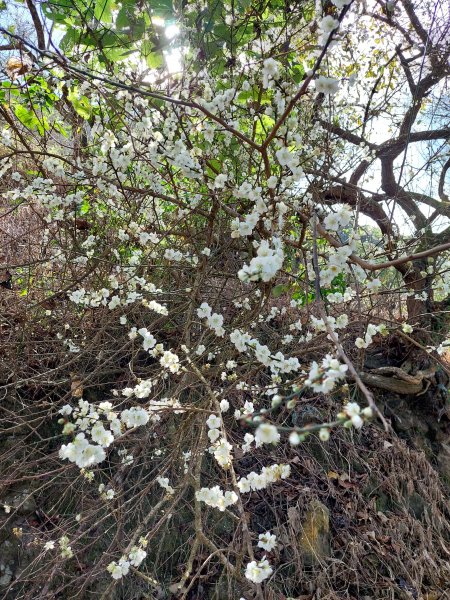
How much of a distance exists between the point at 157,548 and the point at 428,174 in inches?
161

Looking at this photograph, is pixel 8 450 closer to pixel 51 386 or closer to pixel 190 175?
pixel 51 386

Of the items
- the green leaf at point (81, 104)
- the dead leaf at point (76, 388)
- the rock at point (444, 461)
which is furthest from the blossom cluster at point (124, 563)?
the rock at point (444, 461)

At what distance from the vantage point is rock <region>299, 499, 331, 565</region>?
2457 millimetres

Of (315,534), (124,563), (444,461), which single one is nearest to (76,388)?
(124,563)

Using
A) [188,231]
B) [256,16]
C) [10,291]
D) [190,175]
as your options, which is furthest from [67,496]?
[256,16]

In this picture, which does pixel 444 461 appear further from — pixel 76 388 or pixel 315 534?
pixel 76 388

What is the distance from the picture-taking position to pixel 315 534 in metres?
2.52

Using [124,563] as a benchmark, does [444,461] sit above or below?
below

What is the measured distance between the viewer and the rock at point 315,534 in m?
2.46

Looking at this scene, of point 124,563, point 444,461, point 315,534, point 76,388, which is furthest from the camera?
point 444,461

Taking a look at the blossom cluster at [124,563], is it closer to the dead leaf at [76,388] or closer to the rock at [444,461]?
the dead leaf at [76,388]

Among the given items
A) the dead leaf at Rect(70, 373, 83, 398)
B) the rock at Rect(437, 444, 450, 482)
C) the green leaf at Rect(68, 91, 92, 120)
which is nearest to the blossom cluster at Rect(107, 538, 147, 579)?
the dead leaf at Rect(70, 373, 83, 398)

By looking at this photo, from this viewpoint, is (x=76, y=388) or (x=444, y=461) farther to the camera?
(x=444, y=461)

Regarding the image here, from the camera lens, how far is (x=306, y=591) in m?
2.32
